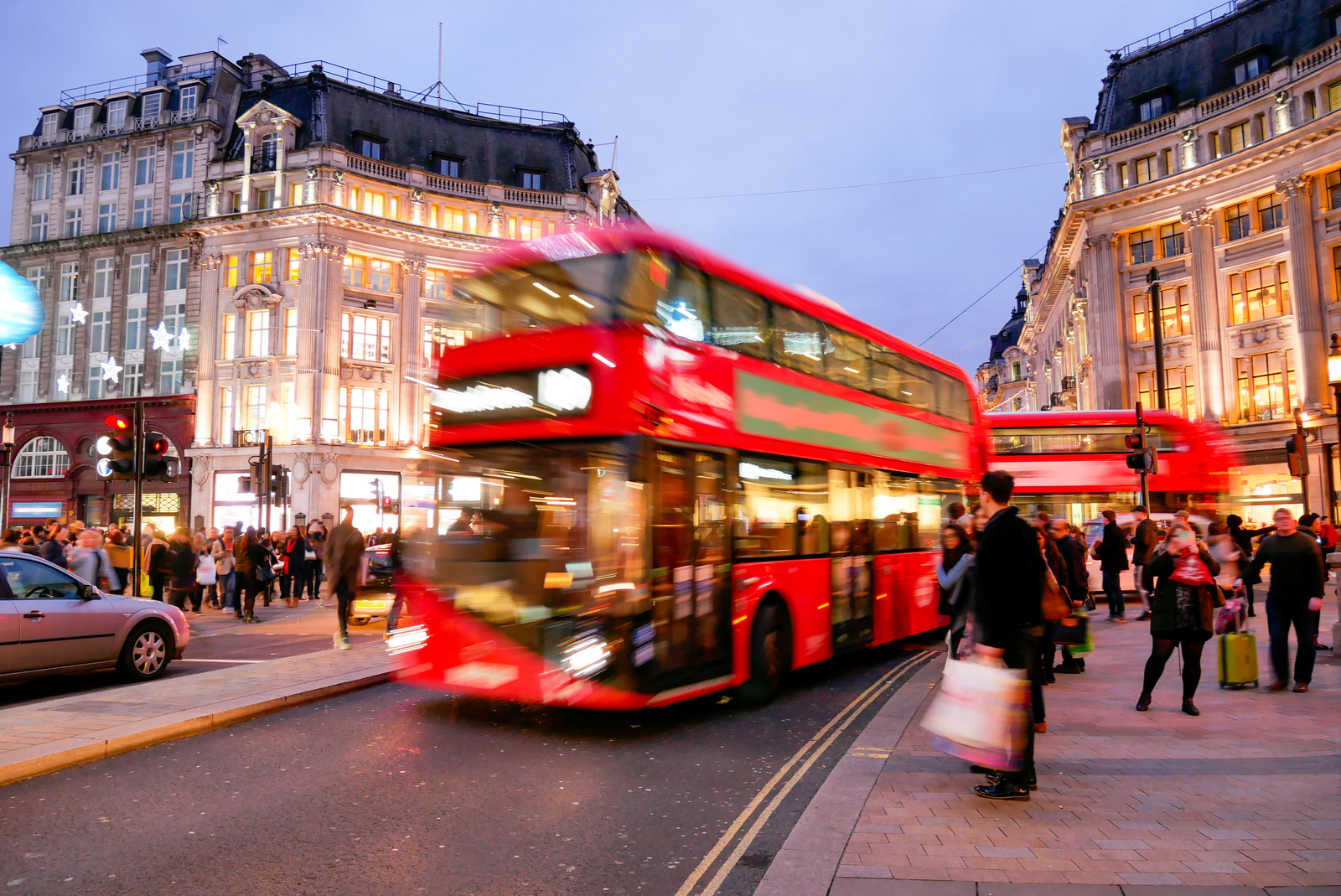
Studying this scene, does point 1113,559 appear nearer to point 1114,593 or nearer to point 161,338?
point 1114,593

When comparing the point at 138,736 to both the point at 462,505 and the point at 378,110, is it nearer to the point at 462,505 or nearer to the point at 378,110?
the point at 462,505

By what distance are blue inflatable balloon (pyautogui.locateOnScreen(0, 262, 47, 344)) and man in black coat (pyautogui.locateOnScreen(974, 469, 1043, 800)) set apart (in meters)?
5.35

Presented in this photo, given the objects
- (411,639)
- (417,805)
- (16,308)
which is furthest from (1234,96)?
(16,308)

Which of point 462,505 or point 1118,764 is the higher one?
point 462,505

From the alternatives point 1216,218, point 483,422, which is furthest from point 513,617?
point 1216,218

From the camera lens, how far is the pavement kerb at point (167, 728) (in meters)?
6.11

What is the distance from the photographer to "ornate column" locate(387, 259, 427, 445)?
40.5m

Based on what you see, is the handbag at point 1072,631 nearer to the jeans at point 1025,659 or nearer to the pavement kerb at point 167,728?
the jeans at point 1025,659

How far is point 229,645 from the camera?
A: 13219 mm

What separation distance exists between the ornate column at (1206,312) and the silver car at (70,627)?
3912cm

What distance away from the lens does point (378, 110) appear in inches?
1692

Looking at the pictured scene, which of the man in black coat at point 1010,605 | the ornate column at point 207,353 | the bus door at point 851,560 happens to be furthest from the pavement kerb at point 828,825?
the ornate column at point 207,353

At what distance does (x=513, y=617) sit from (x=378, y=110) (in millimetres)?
41539

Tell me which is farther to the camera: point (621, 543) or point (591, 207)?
point (591, 207)
